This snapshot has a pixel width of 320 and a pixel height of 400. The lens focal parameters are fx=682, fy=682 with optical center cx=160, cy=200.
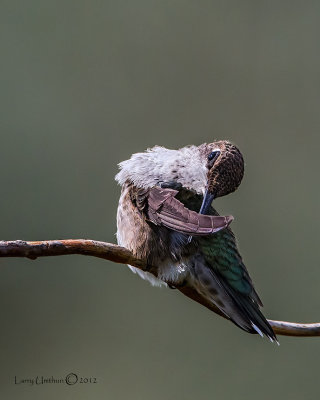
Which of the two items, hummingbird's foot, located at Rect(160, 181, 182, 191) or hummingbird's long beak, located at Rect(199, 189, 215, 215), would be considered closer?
hummingbird's long beak, located at Rect(199, 189, 215, 215)

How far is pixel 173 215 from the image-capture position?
2947mm

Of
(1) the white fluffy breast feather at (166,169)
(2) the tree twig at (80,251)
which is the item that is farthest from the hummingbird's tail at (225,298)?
(1) the white fluffy breast feather at (166,169)

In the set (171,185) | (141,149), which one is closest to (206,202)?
(171,185)

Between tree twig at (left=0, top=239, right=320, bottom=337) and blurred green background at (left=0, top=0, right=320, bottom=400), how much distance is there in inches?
102

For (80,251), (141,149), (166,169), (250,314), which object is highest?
(166,169)

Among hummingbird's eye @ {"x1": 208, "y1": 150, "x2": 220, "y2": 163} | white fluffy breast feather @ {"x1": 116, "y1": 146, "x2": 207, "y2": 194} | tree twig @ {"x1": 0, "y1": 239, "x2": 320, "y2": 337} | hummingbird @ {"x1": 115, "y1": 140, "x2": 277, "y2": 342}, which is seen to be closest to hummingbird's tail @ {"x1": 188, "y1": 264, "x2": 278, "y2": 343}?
hummingbird @ {"x1": 115, "y1": 140, "x2": 277, "y2": 342}

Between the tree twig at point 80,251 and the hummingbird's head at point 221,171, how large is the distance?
0.57 meters

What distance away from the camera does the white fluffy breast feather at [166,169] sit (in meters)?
3.35

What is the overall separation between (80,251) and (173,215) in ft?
2.25

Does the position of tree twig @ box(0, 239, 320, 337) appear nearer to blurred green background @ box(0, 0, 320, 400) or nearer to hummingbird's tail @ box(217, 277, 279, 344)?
hummingbird's tail @ box(217, 277, 279, 344)

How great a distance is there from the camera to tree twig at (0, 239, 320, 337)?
2154 mm

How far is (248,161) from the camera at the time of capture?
6746mm

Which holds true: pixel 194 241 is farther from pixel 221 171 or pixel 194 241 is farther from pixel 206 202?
pixel 221 171

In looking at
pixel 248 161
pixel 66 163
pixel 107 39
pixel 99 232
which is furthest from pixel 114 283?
pixel 107 39
